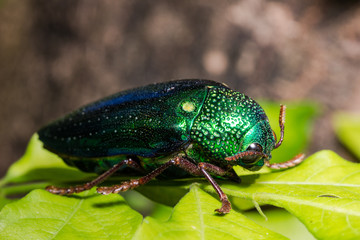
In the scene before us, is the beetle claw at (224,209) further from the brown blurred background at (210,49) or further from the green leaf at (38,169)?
the brown blurred background at (210,49)

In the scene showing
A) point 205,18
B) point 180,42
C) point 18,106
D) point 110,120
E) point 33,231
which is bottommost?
point 18,106

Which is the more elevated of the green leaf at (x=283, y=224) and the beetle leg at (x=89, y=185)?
the beetle leg at (x=89, y=185)

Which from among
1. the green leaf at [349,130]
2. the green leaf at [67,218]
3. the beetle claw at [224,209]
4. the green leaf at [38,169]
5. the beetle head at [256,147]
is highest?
the beetle head at [256,147]

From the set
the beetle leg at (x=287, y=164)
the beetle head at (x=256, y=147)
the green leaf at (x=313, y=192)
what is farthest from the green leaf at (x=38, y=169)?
the beetle leg at (x=287, y=164)

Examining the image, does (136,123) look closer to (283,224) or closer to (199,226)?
(199,226)

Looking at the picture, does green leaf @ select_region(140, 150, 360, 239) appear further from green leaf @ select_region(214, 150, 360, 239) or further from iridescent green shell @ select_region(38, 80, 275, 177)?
iridescent green shell @ select_region(38, 80, 275, 177)

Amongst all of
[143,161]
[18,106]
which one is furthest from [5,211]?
[18,106]

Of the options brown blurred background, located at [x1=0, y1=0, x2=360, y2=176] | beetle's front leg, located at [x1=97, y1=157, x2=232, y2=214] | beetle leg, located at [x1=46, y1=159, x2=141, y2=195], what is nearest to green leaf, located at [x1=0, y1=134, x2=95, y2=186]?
beetle leg, located at [x1=46, y1=159, x2=141, y2=195]

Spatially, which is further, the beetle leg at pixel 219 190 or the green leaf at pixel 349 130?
the green leaf at pixel 349 130

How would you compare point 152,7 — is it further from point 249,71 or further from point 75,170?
point 75,170
